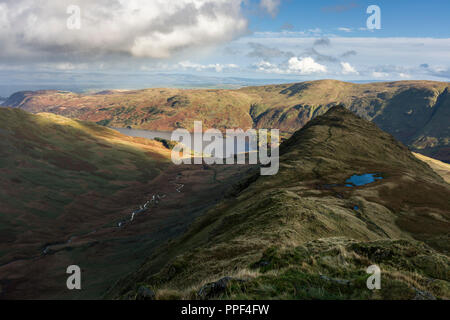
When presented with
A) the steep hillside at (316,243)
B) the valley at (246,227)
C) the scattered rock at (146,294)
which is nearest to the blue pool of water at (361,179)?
the valley at (246,227)

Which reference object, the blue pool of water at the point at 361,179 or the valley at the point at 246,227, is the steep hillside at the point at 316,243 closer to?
the valley at the point at 246,227

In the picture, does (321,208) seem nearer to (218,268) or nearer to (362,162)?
(218,268)

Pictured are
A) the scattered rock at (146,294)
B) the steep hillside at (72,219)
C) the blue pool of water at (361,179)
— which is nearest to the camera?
the scattered rock at (146,294)

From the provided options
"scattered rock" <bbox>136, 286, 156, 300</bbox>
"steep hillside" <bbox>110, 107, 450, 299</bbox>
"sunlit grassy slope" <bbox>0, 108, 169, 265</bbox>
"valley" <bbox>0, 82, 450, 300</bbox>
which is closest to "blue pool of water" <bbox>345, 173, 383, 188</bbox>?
"valley" <bbox>0, 82, 450, 300</bbox>

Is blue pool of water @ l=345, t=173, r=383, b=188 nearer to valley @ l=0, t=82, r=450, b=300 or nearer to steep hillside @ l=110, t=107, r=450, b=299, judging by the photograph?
valley @ l=0, t=82, r=450, b=300
